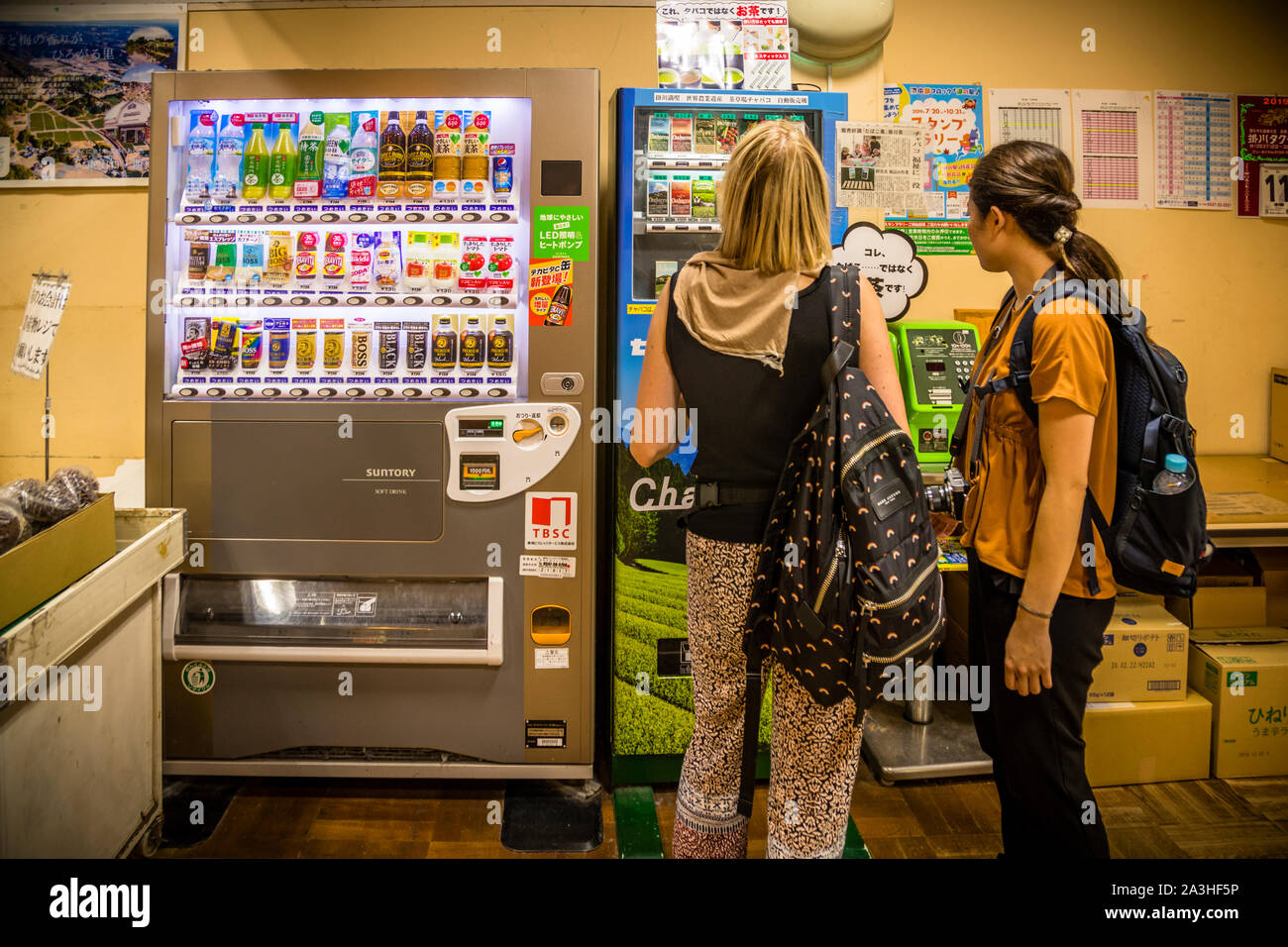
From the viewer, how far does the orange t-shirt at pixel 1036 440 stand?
5.52ft

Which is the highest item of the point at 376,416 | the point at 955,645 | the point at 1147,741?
the point at 376,416

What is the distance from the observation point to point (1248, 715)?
298cm

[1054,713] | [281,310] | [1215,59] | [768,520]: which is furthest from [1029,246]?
[1215,59]

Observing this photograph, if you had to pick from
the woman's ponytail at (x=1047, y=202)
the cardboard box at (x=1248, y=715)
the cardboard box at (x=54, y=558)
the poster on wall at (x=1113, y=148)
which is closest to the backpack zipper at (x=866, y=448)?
the woman's ponytail at (x=1047, y=202)

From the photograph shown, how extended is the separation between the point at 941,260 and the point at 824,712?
2.50m

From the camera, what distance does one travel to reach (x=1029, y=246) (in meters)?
1.83

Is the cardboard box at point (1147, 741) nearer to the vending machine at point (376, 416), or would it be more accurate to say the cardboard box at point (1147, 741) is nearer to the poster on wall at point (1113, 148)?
the vending machine at point (376, 416)

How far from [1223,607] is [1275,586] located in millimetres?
278

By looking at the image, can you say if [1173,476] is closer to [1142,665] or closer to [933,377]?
[933,377]

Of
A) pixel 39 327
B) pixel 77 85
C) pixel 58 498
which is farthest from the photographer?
pixel 77 85

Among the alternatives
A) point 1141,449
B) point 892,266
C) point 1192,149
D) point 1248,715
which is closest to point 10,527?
point 1141,449

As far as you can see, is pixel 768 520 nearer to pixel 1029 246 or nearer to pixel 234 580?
pixel 1029 246

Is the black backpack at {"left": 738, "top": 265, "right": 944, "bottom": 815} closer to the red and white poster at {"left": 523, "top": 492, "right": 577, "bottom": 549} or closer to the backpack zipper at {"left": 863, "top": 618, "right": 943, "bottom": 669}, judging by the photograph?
the backpack zipper at {"left": 863, "top": 618, "right": 943, "bottom": 669}

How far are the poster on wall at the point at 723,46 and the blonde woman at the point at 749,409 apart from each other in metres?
1.31
